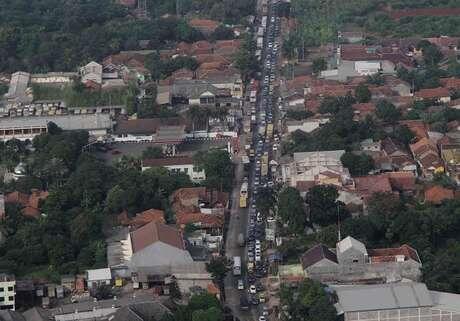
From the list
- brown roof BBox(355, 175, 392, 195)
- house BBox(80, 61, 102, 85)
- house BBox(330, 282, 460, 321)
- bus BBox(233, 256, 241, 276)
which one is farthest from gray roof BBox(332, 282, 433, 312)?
house BBox(80, 61, 102, 85)

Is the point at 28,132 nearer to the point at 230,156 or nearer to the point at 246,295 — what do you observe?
the point at 230,156

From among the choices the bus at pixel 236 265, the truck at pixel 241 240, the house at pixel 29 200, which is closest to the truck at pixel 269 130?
the truck at pixel 241 240

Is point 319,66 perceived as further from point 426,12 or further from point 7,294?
point 7,294

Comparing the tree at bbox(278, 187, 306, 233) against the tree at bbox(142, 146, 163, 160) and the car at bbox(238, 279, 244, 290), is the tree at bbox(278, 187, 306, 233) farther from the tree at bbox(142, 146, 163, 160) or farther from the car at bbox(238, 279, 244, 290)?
the tree at bbox(142, 146, 163, 160)

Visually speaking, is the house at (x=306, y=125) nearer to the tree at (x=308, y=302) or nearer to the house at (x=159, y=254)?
the house at (x=159, y=254)

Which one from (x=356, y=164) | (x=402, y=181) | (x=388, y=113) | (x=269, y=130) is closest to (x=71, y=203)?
(x=356, y=164)

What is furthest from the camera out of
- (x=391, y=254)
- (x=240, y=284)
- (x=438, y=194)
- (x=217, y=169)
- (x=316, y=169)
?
(x=217, y=169)
